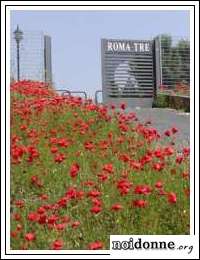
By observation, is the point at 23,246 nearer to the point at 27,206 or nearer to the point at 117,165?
the point at 27,206

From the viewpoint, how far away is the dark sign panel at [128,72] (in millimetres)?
11727

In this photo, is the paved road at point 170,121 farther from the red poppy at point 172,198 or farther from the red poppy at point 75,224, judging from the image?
the red poppy at point 75,224

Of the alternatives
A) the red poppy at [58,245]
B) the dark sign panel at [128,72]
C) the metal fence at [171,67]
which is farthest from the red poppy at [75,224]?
the metal fence at [171,67]

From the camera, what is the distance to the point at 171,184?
441 centimetres

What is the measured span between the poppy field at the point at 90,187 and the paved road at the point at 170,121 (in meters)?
0.83

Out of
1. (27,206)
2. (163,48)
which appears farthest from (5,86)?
(163,48)

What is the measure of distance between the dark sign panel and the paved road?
103 centimetres

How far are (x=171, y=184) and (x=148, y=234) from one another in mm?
625

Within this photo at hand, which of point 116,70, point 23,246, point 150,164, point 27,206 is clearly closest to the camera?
point 23,246

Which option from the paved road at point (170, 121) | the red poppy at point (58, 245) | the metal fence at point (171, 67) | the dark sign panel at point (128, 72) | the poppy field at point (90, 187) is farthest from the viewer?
the metal fence at point (171, 67)

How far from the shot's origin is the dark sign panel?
38.5 feet

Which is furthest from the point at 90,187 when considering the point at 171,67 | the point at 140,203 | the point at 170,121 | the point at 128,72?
the point at 171,67

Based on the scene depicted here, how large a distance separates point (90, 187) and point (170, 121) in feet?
16.1

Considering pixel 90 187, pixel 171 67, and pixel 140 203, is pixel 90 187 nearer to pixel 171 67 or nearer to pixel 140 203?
pixel 140 203
